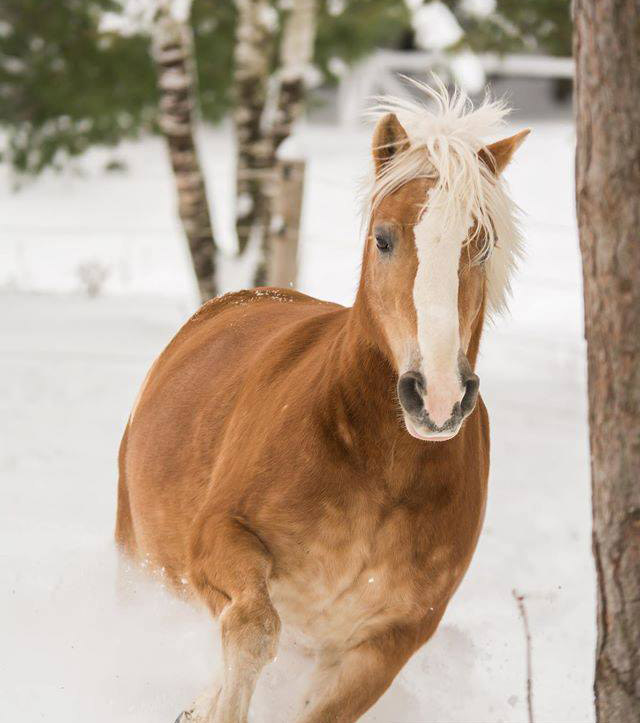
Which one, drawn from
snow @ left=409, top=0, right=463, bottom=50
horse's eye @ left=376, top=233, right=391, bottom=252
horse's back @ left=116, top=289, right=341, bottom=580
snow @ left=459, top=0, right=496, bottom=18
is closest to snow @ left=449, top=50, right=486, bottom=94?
snow @ left=409, top=0, right=463, bottom=50

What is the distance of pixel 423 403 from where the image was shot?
7.48 feet

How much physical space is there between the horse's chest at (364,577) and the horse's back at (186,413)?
612 millimetres

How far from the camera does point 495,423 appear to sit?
727cm

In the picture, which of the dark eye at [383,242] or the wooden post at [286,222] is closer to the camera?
the dark eye at [383,242]

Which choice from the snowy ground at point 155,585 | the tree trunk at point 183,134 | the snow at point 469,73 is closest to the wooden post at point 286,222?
the snowy ground at point 155,585

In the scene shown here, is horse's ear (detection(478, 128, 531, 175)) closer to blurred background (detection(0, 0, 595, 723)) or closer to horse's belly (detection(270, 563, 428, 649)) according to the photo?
blurred background (detection(0, 0, 595, 723))

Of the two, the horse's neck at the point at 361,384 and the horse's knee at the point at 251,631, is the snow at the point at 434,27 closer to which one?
the horse's neck at the point at 361,384

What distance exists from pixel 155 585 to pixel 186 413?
0.70m

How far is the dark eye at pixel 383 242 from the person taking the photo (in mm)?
2521

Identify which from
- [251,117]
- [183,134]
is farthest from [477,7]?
[183,134]

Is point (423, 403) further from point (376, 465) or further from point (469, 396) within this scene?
point (376, 465)

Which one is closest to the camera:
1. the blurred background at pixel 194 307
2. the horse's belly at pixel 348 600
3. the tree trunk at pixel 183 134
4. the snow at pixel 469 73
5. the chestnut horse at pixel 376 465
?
the chestnut horse at pixel 376 465

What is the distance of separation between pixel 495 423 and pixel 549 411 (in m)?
0.64

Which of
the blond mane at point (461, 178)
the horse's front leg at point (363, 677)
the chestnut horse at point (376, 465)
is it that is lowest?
the horse's front leg at point (363, 677)
